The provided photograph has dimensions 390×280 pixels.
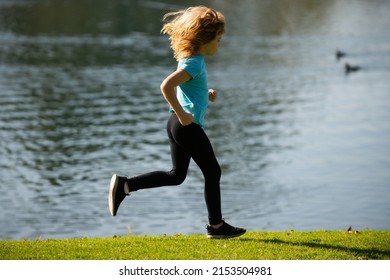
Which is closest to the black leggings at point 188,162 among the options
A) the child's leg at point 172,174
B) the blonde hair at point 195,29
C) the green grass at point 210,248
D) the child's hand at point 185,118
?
the child's leg at point 172,174

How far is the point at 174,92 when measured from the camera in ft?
26.6

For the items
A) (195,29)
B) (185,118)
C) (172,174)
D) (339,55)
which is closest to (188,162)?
(172,174)

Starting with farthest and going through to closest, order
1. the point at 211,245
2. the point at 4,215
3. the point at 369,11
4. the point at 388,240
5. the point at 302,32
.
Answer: the point at 369,11 → the point at 302,32 → the point at 4,215 → the point at 388,240 → the point at 211,245

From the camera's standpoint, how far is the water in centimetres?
2588

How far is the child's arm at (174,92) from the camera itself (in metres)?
8.04

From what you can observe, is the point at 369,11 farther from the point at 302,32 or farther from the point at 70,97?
the point at 70,97

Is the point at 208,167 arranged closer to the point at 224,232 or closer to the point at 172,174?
the point at 172,174

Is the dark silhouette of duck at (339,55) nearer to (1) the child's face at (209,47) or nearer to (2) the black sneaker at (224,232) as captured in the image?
(2) the black sneaker at (224,232)

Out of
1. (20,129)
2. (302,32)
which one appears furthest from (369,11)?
(20,129)

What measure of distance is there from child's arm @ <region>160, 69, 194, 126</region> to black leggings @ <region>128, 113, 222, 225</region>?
28cm

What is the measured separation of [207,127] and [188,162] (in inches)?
1245
